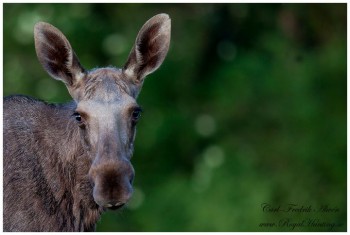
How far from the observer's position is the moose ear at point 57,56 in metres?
7.01

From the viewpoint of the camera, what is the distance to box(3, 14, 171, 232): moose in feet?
21.9

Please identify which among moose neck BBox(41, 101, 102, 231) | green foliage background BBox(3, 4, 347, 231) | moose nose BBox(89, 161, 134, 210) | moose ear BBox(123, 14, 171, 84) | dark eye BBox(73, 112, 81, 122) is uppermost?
moose ear BBox(123, 14, 171, 84)

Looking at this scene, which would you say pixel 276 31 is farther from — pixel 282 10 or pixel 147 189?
pixel 147 189

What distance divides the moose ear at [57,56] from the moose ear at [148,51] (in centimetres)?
32

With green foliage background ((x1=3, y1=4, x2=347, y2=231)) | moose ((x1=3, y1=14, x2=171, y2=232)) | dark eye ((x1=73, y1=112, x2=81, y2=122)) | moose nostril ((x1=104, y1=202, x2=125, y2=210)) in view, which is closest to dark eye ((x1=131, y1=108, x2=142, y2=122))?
moose ((x1=3, y1=14, x2=171, y2=232))

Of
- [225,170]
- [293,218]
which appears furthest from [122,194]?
[225,170]

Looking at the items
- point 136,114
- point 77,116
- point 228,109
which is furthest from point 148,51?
point 228,109

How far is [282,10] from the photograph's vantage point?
2677 cm

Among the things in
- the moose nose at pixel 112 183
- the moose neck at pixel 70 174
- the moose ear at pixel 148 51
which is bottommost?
the moose neck at pixel 70 174

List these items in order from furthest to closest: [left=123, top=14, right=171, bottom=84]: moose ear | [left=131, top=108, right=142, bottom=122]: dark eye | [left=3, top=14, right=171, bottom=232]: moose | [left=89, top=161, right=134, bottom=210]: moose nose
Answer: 1. [left=123, top=14, right=171, bottom=84]: moose ear
2. [left=131, top=108, right=142, bottom=122]: dark eye
3. [left=3, top=14, right=171, bottom=232]: moose
4. [left=89, top=161, right=134, bottom=210]: moose nose

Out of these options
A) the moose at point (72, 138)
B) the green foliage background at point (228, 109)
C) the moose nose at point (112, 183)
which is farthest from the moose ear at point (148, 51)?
the green foliage background at point (228, 109)

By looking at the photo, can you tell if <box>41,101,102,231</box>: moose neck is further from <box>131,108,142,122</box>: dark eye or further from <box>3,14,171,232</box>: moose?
<box>131,108,142,122</box>: dark eye

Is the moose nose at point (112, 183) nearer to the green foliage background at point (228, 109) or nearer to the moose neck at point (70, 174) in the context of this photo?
the moose neck at point (70, 174)

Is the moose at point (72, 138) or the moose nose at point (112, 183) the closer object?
the moose nose at point (112, 183)
